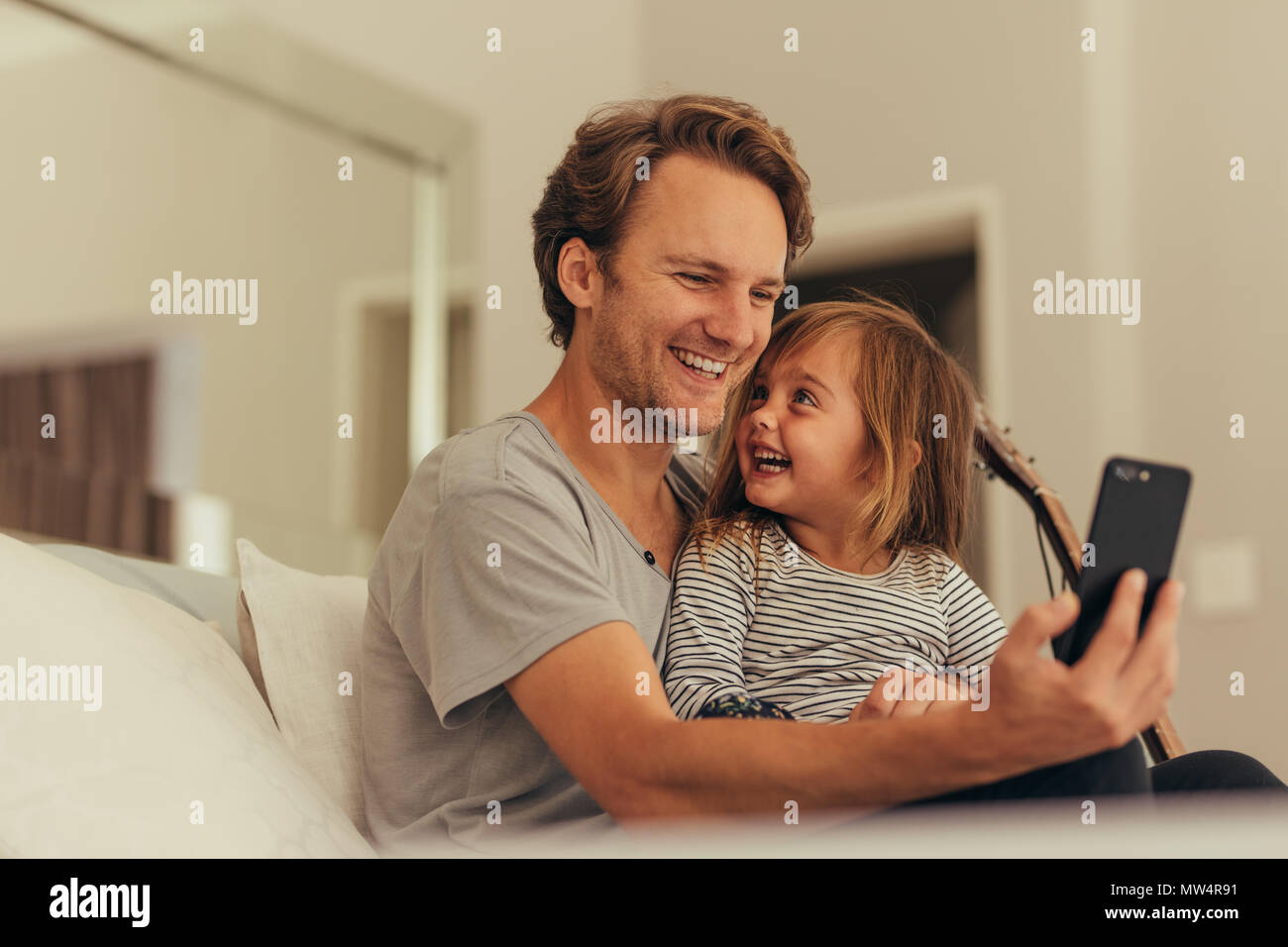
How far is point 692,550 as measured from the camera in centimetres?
125

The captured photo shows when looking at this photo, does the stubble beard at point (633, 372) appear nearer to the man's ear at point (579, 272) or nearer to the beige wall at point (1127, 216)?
the man's ear at point (579, 272)

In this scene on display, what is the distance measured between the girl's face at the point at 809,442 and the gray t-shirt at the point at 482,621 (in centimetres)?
16

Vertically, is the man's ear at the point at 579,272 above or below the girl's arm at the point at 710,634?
above

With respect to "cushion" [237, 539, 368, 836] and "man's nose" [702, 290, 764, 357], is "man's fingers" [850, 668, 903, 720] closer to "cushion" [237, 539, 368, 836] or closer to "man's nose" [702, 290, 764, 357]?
"man's nose" [702, 290, 764, 357]

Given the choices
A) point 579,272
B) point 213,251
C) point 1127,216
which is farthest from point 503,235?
point 579,272

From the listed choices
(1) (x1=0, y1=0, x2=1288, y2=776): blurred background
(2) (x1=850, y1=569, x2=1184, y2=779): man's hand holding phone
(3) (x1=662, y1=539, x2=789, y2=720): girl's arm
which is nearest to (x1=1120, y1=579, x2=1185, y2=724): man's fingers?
(2) (x1=850, y1=569, x2=1184, y2=779): man's hand holding phone

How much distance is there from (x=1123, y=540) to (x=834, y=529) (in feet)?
1.73

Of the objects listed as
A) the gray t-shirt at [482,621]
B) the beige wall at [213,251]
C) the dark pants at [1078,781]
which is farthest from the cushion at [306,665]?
the beige wall at [213,251]

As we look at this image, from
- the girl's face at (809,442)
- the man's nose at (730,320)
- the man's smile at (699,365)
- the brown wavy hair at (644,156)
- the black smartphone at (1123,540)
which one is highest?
the brown wavy hair at (644,156)

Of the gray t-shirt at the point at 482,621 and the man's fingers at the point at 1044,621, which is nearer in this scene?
the man's fingers at the point at 1044,621

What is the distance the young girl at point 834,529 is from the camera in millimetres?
1167

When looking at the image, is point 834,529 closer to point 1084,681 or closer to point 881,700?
point 881,700
